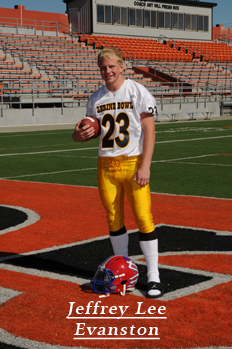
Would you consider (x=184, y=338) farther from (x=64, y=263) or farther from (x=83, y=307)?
(x=64, y=263)

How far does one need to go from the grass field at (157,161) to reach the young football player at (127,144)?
14.9 ft

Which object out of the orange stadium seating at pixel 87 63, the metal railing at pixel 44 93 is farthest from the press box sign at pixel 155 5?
the metal railing at pixel 44 93

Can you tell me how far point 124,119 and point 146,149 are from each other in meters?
0.30

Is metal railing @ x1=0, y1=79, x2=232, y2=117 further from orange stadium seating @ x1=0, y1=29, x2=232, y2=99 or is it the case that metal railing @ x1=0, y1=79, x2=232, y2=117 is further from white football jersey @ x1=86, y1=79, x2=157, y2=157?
white football jersey @ x1=86, y1=79, x2=157, y2=157

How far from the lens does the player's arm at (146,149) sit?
166 inches

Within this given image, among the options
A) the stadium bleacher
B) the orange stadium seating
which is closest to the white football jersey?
the stadium bleacher

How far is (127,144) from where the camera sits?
14.1 ft

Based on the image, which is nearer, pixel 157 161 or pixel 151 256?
pixel 151 256

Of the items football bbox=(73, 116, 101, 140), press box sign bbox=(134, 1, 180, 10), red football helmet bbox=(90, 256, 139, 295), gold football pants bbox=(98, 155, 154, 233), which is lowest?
red football helmet bbox=(90, 256, 139, 295)

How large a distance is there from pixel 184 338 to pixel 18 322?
1.15 metres

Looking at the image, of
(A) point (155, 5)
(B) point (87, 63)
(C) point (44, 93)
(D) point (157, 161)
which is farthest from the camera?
(A) point (155, 5)

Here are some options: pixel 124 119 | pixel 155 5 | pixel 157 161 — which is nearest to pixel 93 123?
pixel 124 119

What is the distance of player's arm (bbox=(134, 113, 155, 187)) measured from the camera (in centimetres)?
421

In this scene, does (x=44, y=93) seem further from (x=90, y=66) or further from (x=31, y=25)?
(x=31, y=25)
